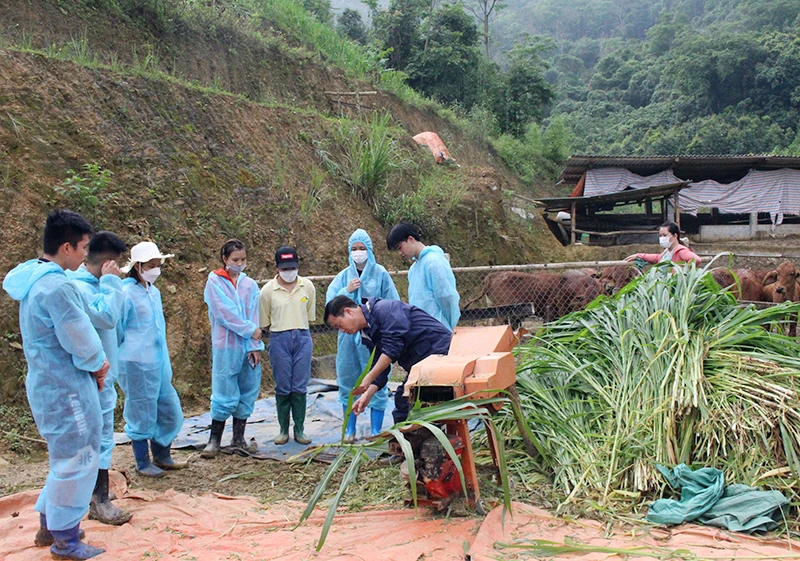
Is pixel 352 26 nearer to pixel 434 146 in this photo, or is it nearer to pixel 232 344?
pixel 434 146

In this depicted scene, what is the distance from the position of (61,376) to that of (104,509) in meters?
0.93

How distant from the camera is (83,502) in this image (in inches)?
126

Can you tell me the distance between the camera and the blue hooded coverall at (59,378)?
3.16m

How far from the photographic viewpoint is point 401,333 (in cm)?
396

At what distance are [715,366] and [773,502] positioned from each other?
3.13ft

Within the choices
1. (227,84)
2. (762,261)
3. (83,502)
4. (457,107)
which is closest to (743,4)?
(457,107)

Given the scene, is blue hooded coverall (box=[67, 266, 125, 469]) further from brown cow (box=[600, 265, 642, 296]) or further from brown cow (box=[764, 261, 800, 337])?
brown cow (box=[764, 261, 800, 337])

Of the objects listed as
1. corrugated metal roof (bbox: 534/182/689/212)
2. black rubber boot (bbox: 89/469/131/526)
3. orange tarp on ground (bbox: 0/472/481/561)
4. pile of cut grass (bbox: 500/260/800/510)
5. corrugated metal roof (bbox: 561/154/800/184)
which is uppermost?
corrugated metal roof (bbox: 561/154/800/184)

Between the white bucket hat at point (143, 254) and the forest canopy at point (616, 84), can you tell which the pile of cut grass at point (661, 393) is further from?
the forest canopy at point (616, 84)

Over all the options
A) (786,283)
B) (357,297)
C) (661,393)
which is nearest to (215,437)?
(357,297)

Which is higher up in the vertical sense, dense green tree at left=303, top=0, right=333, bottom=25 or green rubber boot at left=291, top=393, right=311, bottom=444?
dense green tree at left=303, top=0, right=333, bottom=25

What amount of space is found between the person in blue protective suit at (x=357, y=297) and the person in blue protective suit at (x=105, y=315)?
A: 1647 millimetres

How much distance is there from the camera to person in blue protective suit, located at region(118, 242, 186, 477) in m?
4.38

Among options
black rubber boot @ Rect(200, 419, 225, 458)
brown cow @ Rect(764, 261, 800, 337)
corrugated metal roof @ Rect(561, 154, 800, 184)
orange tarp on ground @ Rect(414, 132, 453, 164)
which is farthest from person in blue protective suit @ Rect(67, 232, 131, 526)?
corrugated metal roof @ Rect(561, 154, 800, 184)
